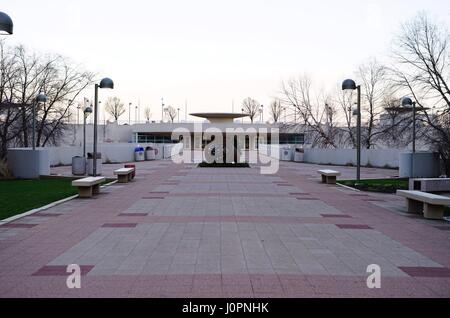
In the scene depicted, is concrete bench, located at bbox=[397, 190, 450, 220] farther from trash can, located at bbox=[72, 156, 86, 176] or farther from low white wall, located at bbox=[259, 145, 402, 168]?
low white wall, located at bbox=[259, 145, 402, 168]

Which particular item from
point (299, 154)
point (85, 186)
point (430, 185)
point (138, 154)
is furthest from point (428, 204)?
point (299, 154)

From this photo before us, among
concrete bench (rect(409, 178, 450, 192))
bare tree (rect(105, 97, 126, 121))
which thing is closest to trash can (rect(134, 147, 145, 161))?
concrete bench (rect(409, 178, 450, 192))

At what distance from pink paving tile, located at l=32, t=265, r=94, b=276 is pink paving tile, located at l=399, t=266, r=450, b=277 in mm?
4341

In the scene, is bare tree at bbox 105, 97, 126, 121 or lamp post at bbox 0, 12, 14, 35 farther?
bare tree at bbox 105, 97, 126, 121

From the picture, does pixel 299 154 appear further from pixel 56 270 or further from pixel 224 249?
pixel 56 270

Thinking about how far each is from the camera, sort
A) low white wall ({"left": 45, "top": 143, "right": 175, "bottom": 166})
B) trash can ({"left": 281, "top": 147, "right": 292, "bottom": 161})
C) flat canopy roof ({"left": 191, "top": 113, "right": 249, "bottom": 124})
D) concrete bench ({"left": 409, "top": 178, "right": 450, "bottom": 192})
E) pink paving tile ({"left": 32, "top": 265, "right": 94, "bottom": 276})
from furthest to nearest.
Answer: flat canopy roof ({"left": 191, "top": 113, "right": 249, "bottom": 124}), trash can ({"left": 281, "top": 147, "right": 292, "bottom": 161}), low white wall ({"left": 45, "top": 143, "right": 175, "bottom": 166}), concrete bench ({"left": 409, "top": 178, "right": 450, "bottom": 192}), pink paving tile ({"left": 32, "top": 265, "right": 94, "bottom": 276})

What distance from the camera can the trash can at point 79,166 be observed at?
2650cm

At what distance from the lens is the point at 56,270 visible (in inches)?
290

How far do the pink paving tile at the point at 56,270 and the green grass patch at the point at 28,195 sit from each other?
497cm

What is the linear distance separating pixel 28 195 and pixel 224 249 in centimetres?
996

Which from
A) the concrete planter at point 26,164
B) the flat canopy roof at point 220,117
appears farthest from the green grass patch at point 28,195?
the flat canopy roof at point 220,117

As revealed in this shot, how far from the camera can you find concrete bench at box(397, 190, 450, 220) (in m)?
12.6
